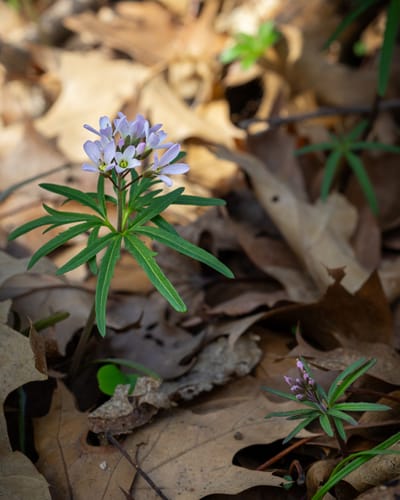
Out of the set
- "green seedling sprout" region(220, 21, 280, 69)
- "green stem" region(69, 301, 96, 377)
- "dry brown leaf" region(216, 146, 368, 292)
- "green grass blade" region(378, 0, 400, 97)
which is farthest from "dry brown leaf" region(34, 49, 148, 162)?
"green stem" region(69, 301, 96, 377)

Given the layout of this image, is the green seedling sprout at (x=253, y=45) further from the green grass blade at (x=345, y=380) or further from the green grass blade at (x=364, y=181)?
the green grass blade at (x=345, y=380)

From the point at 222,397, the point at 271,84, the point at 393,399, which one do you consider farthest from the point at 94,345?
the point at 271,84

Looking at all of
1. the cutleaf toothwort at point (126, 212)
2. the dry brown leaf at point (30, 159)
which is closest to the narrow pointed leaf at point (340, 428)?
the cutleaf toothwort at point (126, 212)

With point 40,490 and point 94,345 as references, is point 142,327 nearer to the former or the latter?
point 94,345

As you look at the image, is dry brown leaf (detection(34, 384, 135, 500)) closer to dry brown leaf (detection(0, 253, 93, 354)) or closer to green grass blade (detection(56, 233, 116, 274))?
dry brown leaf (detection(0, 253, 93, 354))

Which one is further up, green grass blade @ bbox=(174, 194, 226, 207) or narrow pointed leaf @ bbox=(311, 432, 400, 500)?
green grass blade @ bbox=(174, 194, 226, 207)

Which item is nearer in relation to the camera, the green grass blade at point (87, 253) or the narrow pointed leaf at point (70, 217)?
the green grass blade at point (87, 253)

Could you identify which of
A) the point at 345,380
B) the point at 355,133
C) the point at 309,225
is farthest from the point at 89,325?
the point at 355,133
